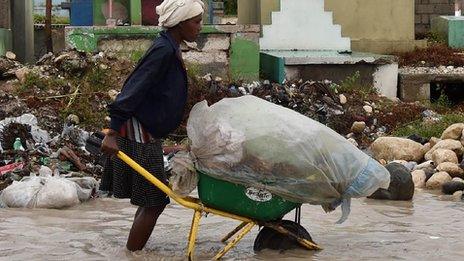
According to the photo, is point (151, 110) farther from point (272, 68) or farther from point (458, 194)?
point (272, 68)

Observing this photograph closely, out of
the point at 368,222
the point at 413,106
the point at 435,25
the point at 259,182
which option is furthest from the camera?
the point at 435,25

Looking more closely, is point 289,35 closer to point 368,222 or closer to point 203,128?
point 368,222

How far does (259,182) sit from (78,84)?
23.9ft

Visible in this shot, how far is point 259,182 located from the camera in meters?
5.01

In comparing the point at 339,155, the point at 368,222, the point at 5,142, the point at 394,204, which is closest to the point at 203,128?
the point at 339,155

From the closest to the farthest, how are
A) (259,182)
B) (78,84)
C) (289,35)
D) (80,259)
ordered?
(259,182), (80,259), (78,84), (289,35)

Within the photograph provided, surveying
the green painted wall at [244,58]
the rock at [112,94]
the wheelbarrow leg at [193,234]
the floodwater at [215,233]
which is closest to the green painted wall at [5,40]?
the rock at [112,94]

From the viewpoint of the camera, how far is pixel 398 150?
1001 centimetres

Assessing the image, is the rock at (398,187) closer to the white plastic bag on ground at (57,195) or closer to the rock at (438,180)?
the rock at (438,180)

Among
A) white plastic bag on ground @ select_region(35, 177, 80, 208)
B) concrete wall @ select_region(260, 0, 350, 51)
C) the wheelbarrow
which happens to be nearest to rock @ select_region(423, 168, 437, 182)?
white plastic bag on ground @ select_region(35, 177, 80, 208)

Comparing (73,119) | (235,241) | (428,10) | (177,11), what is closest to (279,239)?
(235,241)

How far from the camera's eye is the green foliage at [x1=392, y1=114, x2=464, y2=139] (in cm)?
1105

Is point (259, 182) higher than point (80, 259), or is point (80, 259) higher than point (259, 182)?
point (259, 182)

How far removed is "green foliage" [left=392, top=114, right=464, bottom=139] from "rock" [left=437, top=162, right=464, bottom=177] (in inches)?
72.1
